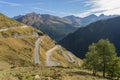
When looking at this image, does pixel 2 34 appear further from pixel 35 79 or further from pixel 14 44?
pixel 35 79

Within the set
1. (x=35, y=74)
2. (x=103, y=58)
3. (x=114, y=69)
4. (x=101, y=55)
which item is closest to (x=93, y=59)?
(x=101, y=55)

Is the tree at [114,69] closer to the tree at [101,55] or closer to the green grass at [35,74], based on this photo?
the tree at [101,55]

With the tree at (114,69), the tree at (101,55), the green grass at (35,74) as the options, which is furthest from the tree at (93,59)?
the green grass at (35,74)

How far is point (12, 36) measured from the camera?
198 metres

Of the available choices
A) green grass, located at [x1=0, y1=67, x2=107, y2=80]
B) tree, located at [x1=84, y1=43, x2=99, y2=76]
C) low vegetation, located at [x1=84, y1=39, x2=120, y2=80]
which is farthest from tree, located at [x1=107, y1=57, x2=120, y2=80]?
green grass, located at [x1=0, y1=67, x2=107, y2=80]

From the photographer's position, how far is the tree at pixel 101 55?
79750 millimetres

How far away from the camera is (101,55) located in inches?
3179

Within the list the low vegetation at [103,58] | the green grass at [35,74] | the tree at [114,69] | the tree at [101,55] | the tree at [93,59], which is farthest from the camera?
the tree at [101,55]

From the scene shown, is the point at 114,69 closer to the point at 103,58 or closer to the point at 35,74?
the point at 103,58

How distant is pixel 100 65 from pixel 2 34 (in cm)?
12452

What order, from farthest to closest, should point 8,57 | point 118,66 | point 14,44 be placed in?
point 14,44, point 8,57, point 118,66

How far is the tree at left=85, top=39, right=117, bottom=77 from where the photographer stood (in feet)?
262

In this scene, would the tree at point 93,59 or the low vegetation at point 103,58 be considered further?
the low vegetation at point 103,58

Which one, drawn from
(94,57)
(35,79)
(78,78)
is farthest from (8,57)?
(35,79)
